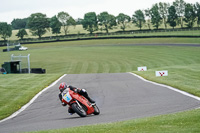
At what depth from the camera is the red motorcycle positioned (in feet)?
40.1

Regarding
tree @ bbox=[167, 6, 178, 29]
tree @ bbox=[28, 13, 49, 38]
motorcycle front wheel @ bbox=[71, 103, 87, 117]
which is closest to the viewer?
motorcycle front wheel @ bbox=[71, 103, 87, 117]

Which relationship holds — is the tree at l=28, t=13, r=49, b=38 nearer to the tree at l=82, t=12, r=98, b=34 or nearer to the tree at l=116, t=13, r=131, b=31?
the tree at l=82, t=12, r=98, b=34

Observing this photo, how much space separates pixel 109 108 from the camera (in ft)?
45.6

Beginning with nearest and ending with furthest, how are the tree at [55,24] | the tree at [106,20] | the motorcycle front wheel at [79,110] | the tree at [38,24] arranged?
the motorcycle front wheel at [79,110] → the tree at [38,24] → the tree at [106,20] → the tree at [55,24]

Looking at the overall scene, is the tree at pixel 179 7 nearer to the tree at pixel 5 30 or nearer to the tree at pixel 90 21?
the tree at pixel 90 21

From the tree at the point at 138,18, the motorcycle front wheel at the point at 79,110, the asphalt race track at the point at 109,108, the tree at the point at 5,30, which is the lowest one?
the asphalt race track at the point at 109,108


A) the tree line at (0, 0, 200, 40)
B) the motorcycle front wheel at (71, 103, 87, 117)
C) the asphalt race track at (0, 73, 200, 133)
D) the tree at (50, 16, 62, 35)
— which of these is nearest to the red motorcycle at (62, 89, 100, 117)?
the motorcycle front wheel at (71, 103, 87, 117)

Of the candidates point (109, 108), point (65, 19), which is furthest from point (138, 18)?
point (109, 108)

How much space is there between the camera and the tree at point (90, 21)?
5715 inches

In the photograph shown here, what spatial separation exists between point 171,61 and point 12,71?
22611 mm

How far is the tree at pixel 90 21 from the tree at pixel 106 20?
2312 mm

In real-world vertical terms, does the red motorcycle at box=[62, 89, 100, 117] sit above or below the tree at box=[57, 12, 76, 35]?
below

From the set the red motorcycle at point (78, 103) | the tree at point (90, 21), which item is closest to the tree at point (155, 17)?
the tree at point (90, 21)

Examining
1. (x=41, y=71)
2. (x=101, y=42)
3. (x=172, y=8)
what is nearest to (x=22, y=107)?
(x=41, y=71)
